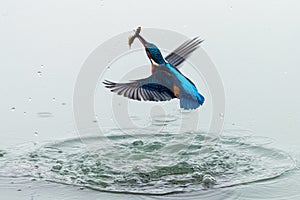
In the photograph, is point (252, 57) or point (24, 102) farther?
point (252, 57)

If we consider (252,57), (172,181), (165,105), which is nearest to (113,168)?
(172,181)

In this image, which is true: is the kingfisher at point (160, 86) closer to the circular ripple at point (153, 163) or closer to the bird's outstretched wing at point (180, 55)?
the bird's outstretched wing at point (180, 55)

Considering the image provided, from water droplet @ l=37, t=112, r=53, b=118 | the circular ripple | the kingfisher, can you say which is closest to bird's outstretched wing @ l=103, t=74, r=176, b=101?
the kingfisher

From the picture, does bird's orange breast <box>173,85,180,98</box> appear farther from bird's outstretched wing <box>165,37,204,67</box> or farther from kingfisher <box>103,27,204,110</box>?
bird's outstretched wing <box>165,37,204,67</box>

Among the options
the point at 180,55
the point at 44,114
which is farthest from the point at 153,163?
the point at 44,114

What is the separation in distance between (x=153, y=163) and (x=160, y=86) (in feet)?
3.44

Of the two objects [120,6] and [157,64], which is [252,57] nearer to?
[120,6]

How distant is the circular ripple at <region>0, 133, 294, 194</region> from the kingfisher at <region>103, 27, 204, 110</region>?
0.58 metres

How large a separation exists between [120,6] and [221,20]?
1.31 metres

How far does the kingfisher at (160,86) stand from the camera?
3471 mm

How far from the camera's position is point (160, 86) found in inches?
139

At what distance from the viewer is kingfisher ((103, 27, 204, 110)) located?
11.4 feet

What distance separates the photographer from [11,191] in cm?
377

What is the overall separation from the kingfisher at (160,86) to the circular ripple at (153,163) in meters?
0.58
